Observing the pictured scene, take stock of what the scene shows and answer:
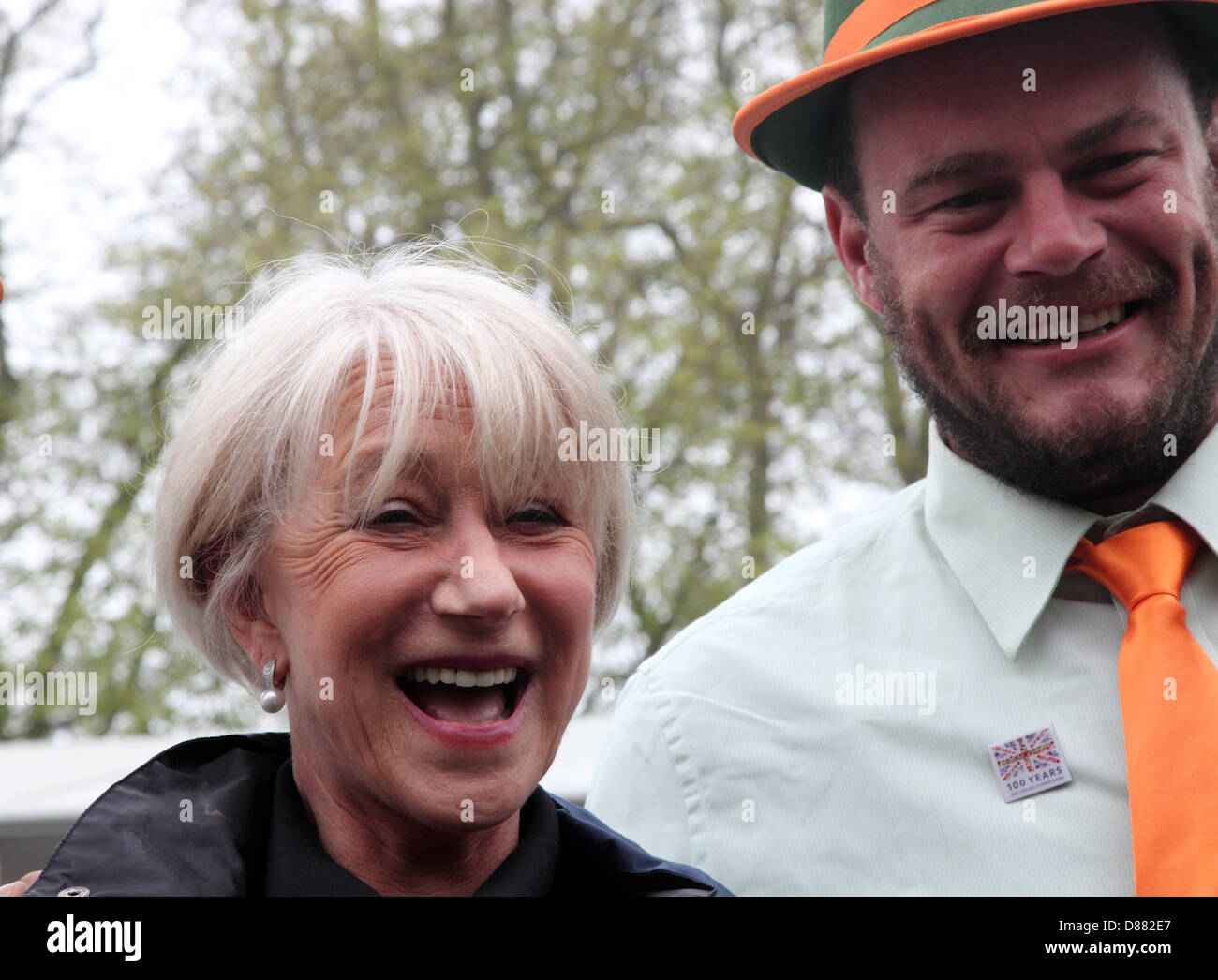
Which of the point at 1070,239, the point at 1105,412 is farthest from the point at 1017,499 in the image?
the point at 1070,239

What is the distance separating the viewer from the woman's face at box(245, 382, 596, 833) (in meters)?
1.82

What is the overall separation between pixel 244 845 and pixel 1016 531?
4.34 ft

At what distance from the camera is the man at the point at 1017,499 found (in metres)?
2.27

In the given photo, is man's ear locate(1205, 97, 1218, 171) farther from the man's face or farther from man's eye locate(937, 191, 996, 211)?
man's eye locate(937, 191, 996, 211)

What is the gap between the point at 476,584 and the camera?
1.81 meters

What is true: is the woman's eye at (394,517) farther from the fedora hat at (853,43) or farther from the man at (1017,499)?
the fedora hat at (853,43)

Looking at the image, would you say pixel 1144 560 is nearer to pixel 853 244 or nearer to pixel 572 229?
pixel 853 244

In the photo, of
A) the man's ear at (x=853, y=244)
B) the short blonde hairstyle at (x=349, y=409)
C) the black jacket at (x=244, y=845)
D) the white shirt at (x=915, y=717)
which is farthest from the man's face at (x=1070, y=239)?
the black jacket at (x=244, y=845)
